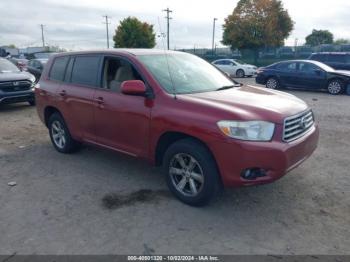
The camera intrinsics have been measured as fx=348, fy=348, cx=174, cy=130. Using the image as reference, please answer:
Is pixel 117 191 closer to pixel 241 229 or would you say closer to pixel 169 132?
pixel 169 132

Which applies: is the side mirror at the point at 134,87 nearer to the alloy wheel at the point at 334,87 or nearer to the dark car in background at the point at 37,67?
the alloy wheel at the point at 334,87

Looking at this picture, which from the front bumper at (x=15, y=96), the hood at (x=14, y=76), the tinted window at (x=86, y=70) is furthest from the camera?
the hood at (x=14, y=76)

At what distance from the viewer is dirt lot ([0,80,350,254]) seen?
340 centimetres

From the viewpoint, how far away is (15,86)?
34.5 feet

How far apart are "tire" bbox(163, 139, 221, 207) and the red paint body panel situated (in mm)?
126

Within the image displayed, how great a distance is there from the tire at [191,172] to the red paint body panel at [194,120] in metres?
0.13

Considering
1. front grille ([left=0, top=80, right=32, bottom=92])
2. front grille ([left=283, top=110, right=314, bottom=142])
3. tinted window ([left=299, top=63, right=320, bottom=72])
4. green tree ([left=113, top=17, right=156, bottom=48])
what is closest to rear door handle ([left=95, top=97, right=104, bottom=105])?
front grille ([left=283, top=110, right=314, bottom=142])

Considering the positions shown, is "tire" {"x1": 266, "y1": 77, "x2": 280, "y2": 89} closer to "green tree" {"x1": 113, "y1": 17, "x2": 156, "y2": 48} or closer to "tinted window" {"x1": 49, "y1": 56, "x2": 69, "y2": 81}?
"tinted window" {"x1": 49, "y1": 56, "x2": 69, "y2": 81}

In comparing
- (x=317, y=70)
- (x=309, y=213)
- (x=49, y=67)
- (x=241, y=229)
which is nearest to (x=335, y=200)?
(x=309, y=213)

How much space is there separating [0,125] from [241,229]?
7348 millimetres

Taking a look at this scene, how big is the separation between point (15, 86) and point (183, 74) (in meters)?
7.61

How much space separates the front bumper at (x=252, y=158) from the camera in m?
3.59

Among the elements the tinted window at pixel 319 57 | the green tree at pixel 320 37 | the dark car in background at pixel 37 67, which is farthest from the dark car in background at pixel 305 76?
the green tree at pixel 320 37

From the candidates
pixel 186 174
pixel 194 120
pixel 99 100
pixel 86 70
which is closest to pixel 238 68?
pixel 86 70
